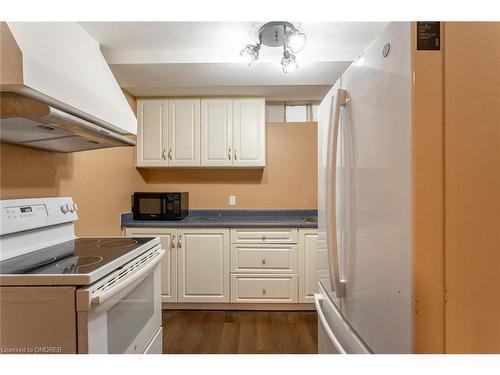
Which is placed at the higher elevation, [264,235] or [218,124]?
[218,124]

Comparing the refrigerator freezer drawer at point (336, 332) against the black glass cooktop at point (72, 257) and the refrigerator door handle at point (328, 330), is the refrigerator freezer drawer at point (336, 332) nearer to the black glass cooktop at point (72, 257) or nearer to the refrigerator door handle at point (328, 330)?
the refrigerator door handle at point (328, 330)

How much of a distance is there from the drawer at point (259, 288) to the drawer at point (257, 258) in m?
0.07

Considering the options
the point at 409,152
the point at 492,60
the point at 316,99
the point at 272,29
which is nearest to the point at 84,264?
the point at 409,152

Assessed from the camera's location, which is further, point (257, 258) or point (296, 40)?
point (257, 258)

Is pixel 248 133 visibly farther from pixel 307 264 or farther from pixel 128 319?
pixel 128 319

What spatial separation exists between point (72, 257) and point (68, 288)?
1.21ft

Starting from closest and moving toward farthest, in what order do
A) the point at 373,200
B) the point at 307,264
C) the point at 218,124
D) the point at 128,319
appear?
the point at 373,200 → the point at 128,319 → the point at 307,264 → the point at 218,124

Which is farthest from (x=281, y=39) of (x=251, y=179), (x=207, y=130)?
(x=251, y=179)

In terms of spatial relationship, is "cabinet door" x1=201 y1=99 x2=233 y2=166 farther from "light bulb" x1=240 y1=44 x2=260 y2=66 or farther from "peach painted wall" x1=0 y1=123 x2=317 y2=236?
"light bulb" x1=240 y1=44 x2=260 y2=66

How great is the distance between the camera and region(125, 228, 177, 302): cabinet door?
2510 millimetres

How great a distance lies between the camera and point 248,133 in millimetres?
2809

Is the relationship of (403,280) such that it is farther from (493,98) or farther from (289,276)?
(289,276)

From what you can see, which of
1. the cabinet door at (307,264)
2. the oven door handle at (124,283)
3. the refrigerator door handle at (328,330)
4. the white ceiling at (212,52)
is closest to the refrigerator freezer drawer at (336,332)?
the refrigerator door handle at (328,330)

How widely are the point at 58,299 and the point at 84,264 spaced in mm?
188
